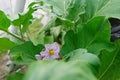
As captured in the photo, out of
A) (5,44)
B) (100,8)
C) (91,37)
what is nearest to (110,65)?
(91,37)

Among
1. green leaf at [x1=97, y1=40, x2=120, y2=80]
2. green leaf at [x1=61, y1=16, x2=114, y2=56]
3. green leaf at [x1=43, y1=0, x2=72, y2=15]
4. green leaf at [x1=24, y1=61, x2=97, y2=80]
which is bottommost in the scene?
green leaf at [x1=97, y1=40, x2=120, y2=80]

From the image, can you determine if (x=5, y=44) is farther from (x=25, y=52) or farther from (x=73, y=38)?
(x=73, y=38)

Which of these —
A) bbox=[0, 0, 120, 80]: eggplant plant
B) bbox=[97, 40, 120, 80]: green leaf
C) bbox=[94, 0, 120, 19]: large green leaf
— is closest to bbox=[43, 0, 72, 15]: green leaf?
bbox=[0, 0, 120, 80]: eggplant plant

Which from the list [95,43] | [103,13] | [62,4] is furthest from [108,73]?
[62,4]

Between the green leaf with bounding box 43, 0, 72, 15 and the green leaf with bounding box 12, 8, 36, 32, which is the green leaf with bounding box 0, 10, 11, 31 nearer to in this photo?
the green leaf with bounding box 12, 8, 36, 32

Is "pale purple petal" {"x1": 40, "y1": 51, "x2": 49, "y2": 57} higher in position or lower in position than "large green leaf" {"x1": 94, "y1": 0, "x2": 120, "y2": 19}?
lower

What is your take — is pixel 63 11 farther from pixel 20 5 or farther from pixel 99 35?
pixel 20 5

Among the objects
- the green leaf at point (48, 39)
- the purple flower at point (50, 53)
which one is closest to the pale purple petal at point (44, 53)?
the purple flower at point (50, 53)

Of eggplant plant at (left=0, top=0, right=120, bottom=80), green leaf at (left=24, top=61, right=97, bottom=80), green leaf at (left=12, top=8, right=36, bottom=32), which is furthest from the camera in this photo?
green leaf at (left=12, top=8, right=36, bottom=32)

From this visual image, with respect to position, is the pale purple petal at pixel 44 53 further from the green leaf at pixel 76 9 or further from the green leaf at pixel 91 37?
the green leaf at pixel 76 9
